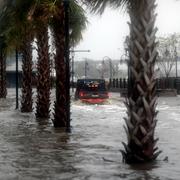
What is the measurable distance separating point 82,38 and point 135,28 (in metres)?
12.4

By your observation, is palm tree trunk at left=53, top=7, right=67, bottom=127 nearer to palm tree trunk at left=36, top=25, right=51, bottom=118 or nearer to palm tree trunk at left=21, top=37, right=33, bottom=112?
palm tree trunk at left=36, top=25, right=51, bottom=118

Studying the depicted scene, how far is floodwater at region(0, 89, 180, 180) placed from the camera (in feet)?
33.7

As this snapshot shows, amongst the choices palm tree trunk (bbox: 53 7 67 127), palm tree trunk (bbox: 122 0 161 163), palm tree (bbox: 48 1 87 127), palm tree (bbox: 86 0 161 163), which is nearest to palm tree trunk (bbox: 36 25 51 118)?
palm tree (bbox: 48 1 87 127)

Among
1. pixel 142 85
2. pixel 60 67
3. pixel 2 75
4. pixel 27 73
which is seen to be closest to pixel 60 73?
pixel 60 67

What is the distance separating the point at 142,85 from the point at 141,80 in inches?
4.0

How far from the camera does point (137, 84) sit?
36.6 ft

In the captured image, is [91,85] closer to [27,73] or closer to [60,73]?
[27,73]

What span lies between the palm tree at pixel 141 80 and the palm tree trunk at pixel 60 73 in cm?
838

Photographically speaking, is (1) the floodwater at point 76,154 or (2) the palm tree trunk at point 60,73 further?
(2) the palm tree trunk at point 60,73

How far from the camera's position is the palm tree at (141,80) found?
437 inches

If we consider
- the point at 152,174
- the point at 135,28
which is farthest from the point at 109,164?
the point at 135,28

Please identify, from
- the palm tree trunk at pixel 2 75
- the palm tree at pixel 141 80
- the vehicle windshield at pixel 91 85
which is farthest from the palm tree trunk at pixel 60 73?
the palm tree trunk at pixel 2 75

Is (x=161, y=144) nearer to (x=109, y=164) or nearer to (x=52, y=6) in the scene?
(x=109, y=164)

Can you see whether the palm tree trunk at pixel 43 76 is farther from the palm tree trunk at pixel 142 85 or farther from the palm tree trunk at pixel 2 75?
the palm tree trunk at pixel 2 75
